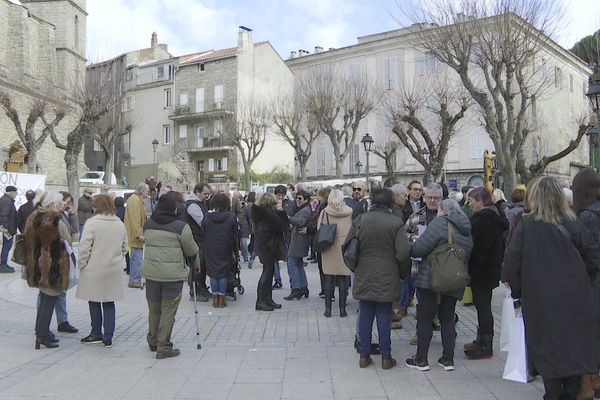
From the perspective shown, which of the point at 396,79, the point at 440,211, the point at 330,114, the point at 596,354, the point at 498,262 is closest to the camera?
the point at 596,354

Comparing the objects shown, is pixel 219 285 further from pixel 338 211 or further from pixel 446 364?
pixel 446 364

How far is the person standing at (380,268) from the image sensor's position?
534 centimetres

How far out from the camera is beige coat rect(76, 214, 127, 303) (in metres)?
6.19

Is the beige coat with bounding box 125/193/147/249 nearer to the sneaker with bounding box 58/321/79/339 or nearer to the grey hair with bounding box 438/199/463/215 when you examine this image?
the sneaker with bounding box 58/321/79/339

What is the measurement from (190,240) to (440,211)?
2765 mm

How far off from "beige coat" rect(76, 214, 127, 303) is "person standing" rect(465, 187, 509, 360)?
408cm

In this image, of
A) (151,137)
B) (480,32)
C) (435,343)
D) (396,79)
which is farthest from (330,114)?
(435,343)

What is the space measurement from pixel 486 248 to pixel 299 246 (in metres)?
3.97

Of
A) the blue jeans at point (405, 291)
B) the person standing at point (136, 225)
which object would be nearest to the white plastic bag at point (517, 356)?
the blue jeans at point (405, 291)

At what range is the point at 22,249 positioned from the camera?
623 cm

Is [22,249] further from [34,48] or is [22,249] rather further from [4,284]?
[34,48]

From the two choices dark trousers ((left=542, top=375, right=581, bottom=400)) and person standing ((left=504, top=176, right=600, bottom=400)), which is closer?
person standing ((left=504, top=176, right=600, bottom=400))

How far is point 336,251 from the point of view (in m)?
7.73

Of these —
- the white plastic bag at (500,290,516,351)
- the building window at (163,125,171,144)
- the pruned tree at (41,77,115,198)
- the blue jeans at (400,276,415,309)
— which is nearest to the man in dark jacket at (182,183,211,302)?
the blue jeans at (400,276,415,309)
